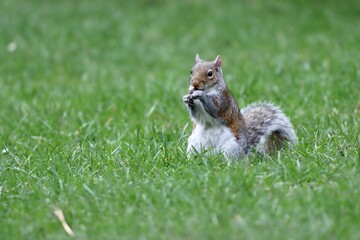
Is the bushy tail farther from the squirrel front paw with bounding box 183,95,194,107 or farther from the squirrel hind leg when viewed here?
the squirrel front paw with bounding box 183,95,194,107

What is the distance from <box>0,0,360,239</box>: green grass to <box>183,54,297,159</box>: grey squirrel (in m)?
0.14

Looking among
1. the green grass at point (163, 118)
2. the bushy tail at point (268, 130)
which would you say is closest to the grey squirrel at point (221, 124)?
the bushy tail at point (268, 130)

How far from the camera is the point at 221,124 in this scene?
15.4 feet

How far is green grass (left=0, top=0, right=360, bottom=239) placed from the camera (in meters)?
3.67

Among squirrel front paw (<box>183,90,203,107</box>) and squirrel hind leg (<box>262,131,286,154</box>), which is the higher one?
squirrel front paw (<box>183,90,203,107</box>)

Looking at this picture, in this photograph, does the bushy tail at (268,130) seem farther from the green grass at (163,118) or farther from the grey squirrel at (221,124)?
the green grass at (163,118)

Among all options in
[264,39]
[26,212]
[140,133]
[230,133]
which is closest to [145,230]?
[26,212]

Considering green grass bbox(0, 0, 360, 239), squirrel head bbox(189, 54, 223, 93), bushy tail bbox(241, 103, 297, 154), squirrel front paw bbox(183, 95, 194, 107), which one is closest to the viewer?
green grass bbox(0, 0, 360, 239)

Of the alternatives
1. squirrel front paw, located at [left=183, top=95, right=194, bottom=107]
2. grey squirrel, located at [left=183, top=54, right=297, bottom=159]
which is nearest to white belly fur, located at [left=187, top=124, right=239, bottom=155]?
grey squirrel, located at [left=183, top=54, right=297, bottom=159]

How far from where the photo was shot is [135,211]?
3797 mm

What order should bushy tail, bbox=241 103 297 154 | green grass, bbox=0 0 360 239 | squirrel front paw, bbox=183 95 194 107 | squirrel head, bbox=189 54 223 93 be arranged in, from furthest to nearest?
1. bushy tail, bbox=241 103 297 154
2. squirrel head, bbox=189 54 223 93
3. squirrel front paw, bbox=183 95 194 107
4. green grass, bbox=0 0 360 239

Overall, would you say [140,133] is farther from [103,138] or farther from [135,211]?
[135,211]

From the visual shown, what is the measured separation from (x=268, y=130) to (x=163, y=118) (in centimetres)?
189

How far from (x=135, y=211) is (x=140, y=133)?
2.09 metres
